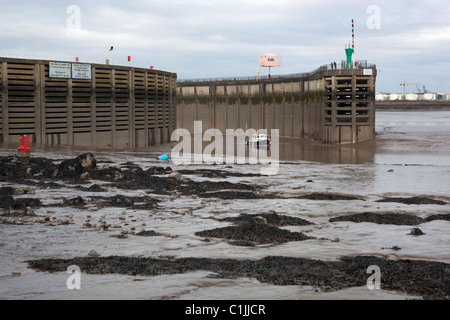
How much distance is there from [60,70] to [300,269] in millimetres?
28500

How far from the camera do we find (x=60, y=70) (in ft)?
115

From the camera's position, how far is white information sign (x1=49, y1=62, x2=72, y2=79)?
34625 mm

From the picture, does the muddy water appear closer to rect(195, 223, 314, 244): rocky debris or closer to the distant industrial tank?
rect(195, 223, 314, 244): rocky debris

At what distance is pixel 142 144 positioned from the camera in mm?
42062

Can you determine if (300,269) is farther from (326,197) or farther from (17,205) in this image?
(326,197)

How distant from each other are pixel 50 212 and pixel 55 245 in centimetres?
356

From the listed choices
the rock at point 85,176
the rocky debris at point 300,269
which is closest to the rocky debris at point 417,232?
the rocky debris at point 300,269

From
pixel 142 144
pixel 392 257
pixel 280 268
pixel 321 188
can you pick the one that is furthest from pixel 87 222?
pixel 142 144

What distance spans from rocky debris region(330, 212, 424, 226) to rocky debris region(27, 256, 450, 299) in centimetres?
392

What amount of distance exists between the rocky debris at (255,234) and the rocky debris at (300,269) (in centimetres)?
179

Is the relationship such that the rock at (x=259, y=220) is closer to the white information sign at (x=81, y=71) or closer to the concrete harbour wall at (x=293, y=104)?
the white information sign at (x=81, y=71)

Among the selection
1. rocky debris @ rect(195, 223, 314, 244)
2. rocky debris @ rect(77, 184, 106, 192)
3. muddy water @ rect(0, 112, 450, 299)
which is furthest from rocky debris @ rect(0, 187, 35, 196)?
rocky debris @ rect(195, 223, 314, 244)

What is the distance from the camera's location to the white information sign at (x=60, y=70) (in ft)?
114

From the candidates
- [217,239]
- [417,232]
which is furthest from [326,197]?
[217,239]
